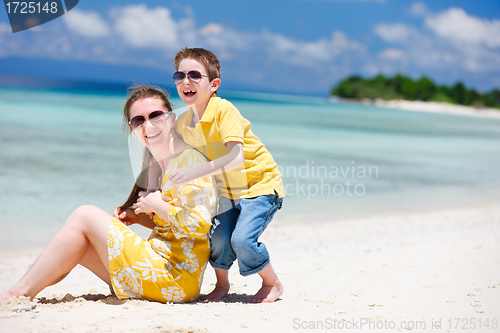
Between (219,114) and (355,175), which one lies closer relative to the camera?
(219,114)

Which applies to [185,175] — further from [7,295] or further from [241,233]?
[7,295]

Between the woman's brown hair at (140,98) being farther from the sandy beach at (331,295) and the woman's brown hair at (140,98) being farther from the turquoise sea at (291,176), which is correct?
the sandy beach at (331,295)

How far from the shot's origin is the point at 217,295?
10.3 feet

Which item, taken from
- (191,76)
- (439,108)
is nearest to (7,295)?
(191,76)

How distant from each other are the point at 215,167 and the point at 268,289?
109 cm

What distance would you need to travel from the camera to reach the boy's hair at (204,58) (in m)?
3.00

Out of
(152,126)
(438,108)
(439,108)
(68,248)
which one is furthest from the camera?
(438,108)

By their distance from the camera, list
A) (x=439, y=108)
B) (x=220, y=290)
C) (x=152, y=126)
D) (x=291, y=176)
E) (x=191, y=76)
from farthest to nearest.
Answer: (x=439, y=108), (x=291, y=176), (x=220, y=290), (x=191, y=76), (x=152, y=126)

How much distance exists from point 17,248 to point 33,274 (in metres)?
2.69

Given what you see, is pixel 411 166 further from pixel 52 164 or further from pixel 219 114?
pixel 219 114

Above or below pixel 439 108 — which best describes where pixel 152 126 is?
below

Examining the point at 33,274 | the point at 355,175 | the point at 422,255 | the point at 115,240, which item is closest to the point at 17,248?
the point at 33,274

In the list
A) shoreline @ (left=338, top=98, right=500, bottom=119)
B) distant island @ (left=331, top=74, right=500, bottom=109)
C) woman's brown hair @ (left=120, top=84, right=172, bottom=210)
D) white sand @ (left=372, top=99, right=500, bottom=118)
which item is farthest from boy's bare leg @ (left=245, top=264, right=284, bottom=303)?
distant island @ (left=331, top=74, right=500, bottom=109)

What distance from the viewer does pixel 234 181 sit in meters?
2.91
